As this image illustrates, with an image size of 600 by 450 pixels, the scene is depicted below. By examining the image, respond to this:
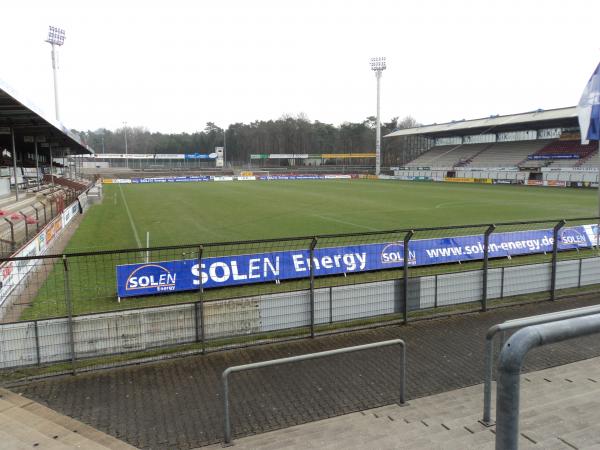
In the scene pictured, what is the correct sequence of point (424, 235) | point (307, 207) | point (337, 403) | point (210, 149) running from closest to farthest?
1. point (337, 403)
2. point (424, 235)
3. point (307, 207)
4. point (210, 149)

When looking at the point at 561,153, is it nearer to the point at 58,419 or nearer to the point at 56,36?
the point at 58,419

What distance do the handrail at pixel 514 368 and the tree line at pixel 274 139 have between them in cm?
12421

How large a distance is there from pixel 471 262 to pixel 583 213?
1851cm

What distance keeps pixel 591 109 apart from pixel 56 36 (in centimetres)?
7256

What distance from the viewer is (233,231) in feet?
70.5

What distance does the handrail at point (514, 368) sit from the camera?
2.28 meters

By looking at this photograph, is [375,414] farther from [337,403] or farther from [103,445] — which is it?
[103,445]

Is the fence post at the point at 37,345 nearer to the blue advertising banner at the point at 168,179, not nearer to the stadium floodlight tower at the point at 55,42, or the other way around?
the stadium floodlight tower at the point at 55,42

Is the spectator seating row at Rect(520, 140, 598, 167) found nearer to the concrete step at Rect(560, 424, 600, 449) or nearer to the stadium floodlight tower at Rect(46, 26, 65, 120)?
the concrete step at Rect(560, 424, 600, 449)

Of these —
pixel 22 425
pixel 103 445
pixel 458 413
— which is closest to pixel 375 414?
pixel 458 413

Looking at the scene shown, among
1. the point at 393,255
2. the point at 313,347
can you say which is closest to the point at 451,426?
the point at 313,347

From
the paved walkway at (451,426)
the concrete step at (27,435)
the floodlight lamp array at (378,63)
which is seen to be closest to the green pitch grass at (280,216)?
the concrete step at (27,435)

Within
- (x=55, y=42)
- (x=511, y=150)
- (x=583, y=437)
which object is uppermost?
(x=55, y=42)

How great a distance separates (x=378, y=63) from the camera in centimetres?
8506
